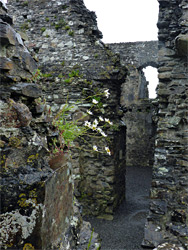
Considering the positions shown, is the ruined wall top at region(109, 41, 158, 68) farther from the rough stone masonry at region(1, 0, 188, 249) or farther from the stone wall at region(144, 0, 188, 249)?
the stone wall at region(144, 0, 188, 249)

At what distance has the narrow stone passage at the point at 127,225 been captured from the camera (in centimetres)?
464

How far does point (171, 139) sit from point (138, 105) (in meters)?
8.49

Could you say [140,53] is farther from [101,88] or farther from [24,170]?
[24,170]

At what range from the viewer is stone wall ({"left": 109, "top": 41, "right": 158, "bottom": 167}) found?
12031 millimetres

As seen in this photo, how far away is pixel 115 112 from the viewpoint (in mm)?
6176

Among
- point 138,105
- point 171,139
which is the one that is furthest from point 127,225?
point 138,105

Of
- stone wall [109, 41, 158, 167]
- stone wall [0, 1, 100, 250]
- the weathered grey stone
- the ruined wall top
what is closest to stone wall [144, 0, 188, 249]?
the weathered grey stone

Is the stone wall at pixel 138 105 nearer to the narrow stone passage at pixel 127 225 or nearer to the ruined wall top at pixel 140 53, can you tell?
the ruined wall top at pixel 140 53

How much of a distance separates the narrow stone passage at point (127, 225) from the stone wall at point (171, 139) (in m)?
1.53

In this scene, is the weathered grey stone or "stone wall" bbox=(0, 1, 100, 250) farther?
the weathered grey stone

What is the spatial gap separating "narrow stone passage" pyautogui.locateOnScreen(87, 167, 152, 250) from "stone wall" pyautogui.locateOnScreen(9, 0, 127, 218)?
34cm

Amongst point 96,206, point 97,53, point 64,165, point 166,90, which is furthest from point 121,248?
point 97,53

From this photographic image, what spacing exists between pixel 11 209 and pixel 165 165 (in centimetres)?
320

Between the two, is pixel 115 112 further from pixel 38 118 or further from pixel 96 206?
pixel 38 118
